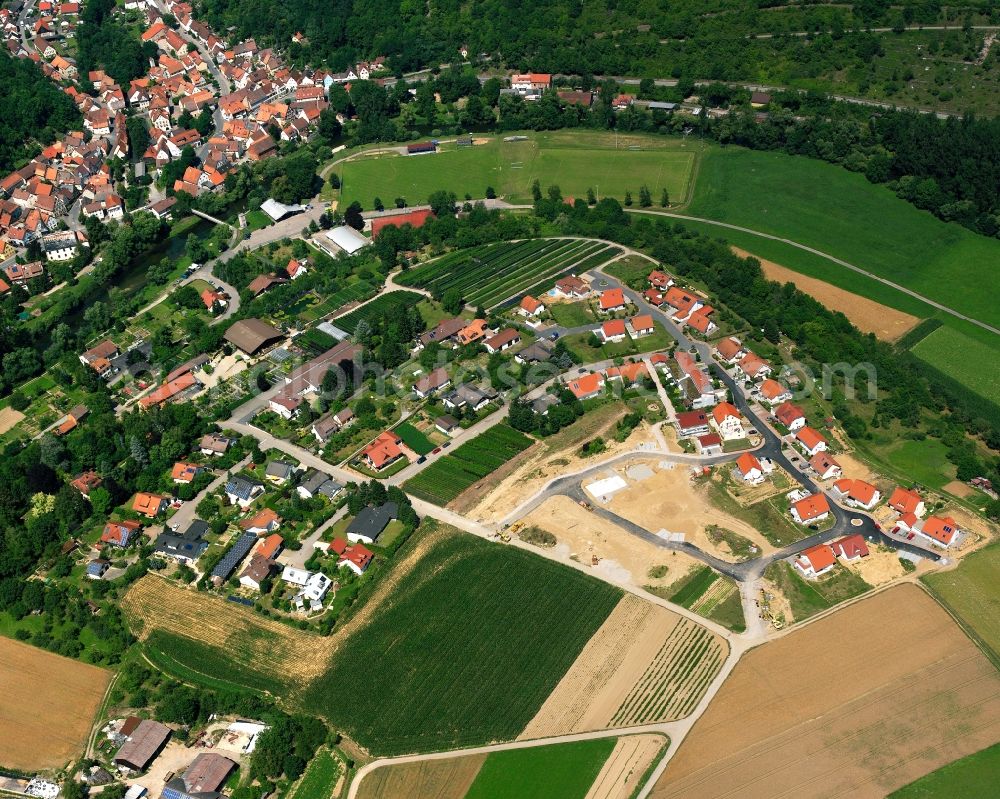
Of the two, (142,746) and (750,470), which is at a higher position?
(750,470)

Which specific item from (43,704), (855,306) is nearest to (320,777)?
(43,704)

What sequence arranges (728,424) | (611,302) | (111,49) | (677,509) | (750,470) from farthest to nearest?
(111,49)
(611,302)
(728,424)
(750,470)
(677,509)

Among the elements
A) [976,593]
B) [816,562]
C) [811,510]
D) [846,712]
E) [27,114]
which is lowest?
[846,712]

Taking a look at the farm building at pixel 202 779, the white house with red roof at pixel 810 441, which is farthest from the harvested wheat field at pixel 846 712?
the farm building at pixel 202 779

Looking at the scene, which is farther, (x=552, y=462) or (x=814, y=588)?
(x=552, y=462)

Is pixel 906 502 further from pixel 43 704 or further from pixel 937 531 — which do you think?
pixel 43 704

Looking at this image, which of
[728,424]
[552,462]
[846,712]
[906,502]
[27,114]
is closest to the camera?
[846,712]

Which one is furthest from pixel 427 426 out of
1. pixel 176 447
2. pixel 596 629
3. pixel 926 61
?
pixel 926 61
